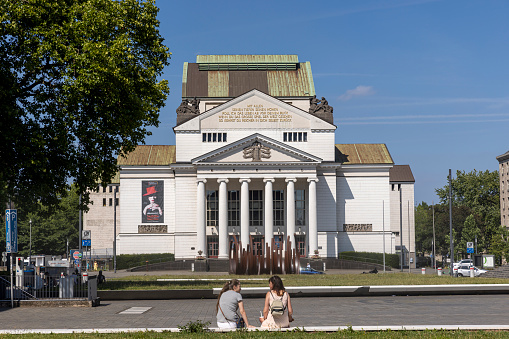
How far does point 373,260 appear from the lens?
268 ft

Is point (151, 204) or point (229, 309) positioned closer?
point (229, 309)

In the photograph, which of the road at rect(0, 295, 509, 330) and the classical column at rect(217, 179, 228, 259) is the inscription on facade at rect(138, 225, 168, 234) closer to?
the classical column at rect(217, 179, 228, 259)

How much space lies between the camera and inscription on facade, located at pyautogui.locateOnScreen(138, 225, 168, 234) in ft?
271

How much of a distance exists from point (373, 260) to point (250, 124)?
2285cm

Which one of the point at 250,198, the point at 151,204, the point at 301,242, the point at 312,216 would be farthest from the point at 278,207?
the point at 151,204

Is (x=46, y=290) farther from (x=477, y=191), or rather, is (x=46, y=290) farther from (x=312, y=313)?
(x=477, y=191)

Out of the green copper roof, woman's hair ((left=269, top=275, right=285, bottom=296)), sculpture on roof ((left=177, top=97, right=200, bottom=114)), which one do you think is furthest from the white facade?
woman's hair ((left=269, top=275, right=285, bottom=296))

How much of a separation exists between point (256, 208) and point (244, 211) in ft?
13.8

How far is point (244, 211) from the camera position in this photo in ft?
259

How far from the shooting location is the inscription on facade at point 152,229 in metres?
82.7

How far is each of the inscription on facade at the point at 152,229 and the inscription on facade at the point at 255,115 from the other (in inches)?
608

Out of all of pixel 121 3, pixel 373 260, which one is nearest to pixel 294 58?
pixel 373 260

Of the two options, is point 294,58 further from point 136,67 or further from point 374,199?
point 136,67

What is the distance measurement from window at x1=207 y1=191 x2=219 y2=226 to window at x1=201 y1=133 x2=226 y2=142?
6.64 meters
